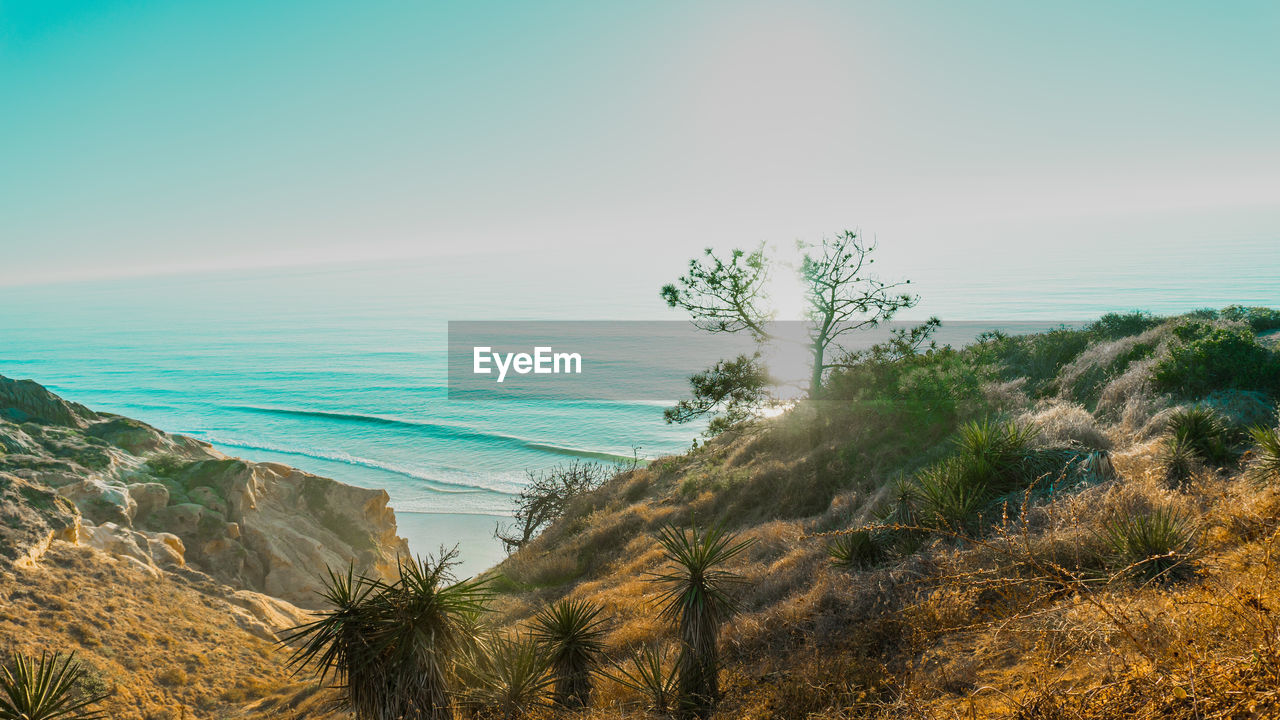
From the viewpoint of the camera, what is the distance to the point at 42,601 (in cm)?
1291

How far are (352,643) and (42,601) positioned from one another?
39.8ft

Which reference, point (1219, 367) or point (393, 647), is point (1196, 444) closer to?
point (1219, 367)

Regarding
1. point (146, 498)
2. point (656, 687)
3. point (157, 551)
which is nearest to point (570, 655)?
point (656, 687)

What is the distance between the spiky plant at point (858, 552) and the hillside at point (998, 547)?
0.13 ft

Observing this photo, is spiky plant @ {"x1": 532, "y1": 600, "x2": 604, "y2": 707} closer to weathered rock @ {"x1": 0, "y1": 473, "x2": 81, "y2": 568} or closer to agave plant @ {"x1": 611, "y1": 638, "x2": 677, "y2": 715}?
agave plant @ {"x1": 611, "y1": 638, "x2": 677, "y2": 715}

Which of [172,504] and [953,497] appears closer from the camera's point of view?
[953,497]

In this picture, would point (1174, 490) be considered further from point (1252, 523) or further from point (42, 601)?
point (42, 601)

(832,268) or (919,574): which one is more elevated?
(832,268)

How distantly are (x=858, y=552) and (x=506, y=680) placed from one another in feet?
16.5

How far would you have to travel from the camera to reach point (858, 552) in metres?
8.56

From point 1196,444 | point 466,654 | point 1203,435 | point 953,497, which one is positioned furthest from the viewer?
point 953,497

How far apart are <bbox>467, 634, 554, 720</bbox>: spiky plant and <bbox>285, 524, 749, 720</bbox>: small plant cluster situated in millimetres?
12

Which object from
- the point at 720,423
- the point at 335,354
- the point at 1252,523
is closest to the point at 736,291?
the point at 720,423

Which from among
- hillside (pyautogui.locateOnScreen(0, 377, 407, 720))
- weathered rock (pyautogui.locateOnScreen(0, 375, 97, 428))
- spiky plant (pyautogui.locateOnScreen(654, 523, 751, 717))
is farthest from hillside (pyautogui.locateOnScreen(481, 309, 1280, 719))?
weathered rock (pyautogui.locateOnScreen(0, 375, 97, 428))
